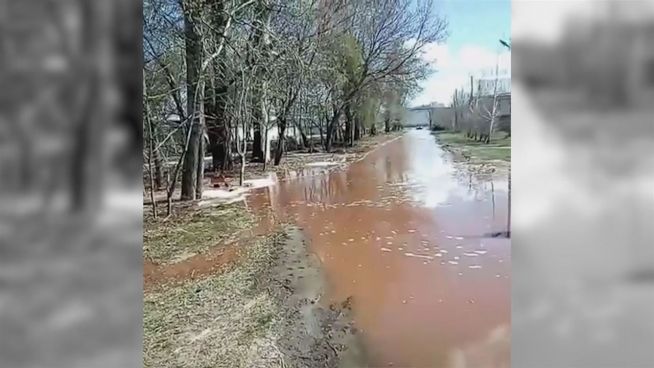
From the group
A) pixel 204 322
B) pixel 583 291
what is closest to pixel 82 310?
pixel 204 322

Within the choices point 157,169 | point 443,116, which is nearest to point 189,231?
point 157,169

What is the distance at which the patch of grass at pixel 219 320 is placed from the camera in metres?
1.73

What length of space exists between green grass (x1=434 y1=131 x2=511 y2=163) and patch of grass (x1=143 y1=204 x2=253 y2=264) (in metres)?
0.60

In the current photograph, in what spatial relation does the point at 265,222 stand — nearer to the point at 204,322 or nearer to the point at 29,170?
the point at 204,322

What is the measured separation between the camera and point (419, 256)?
1.68 meters

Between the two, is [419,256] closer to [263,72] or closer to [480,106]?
[480,106]

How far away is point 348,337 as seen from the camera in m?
1.69

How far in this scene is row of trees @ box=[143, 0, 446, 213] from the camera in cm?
179

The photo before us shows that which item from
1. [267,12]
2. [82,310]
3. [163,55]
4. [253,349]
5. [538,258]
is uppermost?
[267,12]

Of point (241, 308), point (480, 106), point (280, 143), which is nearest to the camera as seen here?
point (480, 106)

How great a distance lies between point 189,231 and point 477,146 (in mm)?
849

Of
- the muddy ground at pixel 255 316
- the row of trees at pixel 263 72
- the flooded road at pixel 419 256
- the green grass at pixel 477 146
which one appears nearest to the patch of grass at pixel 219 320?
the muddy ground at pixel 255 316

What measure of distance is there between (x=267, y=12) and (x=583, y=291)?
3.77 feet

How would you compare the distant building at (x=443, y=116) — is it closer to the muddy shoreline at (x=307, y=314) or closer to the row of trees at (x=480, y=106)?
the row of trees at (x=480, y=106)
